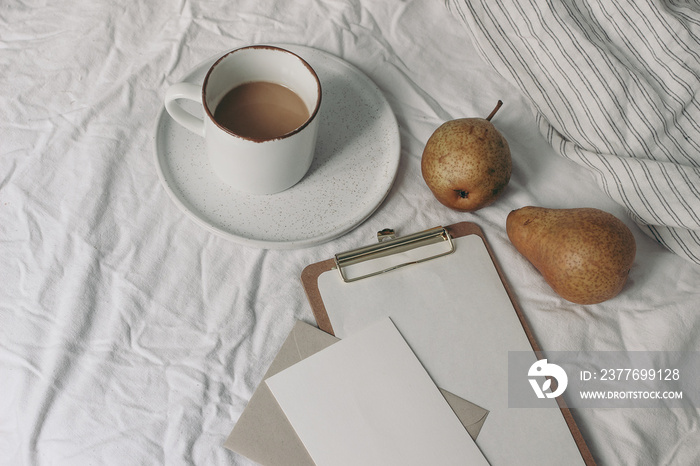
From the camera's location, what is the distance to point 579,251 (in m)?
0.54

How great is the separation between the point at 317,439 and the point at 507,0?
57cm

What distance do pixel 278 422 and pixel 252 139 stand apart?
27 cm

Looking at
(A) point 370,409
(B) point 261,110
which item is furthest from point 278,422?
(B) point 261,110

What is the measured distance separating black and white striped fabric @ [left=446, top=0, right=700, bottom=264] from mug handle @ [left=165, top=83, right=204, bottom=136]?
38 cm

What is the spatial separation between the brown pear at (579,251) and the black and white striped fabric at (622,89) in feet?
0.30

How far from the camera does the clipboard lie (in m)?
0.56

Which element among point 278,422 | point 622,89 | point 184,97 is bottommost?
point 278,422

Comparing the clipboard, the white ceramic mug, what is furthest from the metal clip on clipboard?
the white ceramic mug

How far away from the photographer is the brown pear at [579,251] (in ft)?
1.75

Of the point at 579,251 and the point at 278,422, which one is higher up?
the point at 579,251

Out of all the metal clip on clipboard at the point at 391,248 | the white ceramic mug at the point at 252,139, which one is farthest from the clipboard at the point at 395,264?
the white ceramic mug at the point at 252,139

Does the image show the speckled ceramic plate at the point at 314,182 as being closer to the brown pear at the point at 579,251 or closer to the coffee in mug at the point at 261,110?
the coffee in mug at the point at 261,110

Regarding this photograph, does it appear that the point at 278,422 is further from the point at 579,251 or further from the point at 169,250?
the point at 579,251

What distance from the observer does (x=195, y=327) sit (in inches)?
21.5
